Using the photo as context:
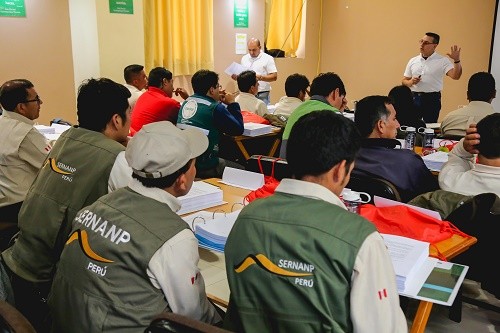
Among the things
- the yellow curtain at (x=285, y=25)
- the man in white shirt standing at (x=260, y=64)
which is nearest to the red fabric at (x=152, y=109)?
the man in white shirt standing at (x=260, y=64)

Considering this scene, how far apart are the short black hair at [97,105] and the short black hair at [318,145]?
108 centimetres

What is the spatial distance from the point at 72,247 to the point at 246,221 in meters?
0.50

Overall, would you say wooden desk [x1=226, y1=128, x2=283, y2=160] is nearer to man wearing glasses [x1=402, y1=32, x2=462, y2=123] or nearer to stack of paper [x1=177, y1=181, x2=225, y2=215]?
stack of paper [x1=177, y1=181, x2=225, y2=215]

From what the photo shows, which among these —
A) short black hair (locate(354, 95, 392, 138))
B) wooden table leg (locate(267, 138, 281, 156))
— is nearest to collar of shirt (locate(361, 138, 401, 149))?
short black hair (locate(354, 95, 392, 138))

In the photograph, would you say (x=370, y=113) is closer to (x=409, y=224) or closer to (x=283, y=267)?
(x=409, y=224)

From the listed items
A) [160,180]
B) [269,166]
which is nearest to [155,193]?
[160,180]

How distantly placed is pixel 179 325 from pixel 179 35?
605 centimetres

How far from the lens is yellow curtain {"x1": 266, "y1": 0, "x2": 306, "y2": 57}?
8219 mm

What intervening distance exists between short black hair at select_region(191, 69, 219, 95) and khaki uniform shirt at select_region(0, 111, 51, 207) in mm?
1571

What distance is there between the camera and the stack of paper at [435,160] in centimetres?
314

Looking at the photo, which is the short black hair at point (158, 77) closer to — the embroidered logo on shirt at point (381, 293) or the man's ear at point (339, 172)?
the man's ear at point (339, 172)

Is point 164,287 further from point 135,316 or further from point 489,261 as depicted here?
point 489,261

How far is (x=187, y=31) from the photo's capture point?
673 cm

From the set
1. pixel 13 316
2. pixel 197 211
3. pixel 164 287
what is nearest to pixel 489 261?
pixel 197 211
